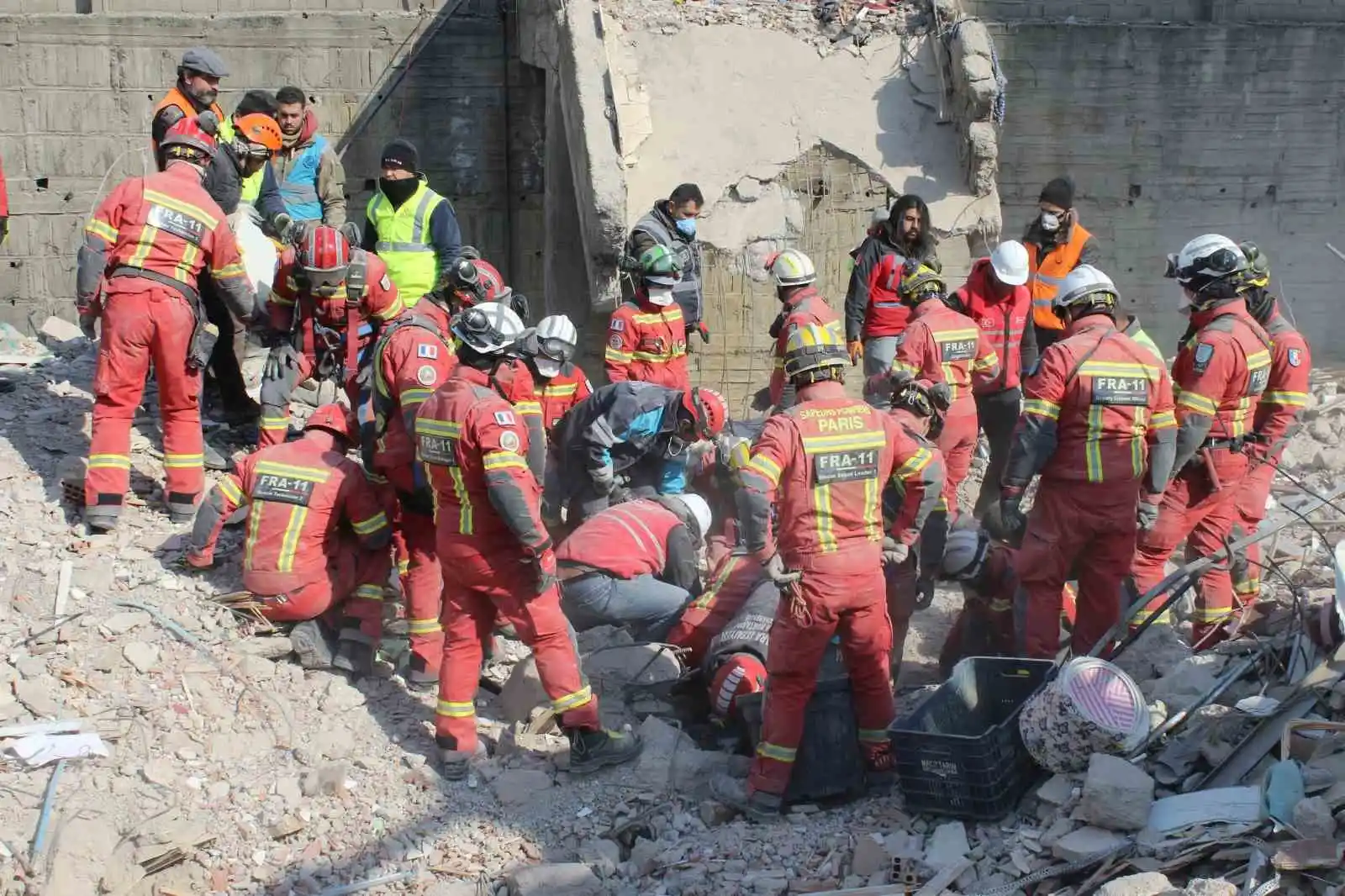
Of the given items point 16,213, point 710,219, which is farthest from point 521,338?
point 16,213

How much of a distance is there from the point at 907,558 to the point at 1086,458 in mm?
1037

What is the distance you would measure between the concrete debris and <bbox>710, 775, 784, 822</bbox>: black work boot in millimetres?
1518

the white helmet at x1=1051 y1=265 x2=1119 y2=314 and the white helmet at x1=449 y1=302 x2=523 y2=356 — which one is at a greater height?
the white helmet at x1=1051 y1=265 x2=1119 y2=314

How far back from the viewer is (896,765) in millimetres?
6164

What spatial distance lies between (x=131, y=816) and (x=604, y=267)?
5.73 m

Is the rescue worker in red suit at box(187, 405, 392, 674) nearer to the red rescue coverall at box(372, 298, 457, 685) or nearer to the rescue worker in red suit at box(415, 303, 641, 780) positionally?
the red rescue coverall at box(372, 298, 457, 685)

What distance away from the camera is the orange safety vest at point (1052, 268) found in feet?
32.0

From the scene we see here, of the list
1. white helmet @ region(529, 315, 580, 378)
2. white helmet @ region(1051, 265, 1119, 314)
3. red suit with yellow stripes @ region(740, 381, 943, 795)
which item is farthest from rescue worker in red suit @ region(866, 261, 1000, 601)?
red suit with yellow stripes @ region(740, 381, 943, 795)

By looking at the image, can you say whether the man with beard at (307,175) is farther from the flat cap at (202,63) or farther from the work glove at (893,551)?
the work glove at (893,551)

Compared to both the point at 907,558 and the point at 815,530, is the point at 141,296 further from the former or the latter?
the point at 907,558

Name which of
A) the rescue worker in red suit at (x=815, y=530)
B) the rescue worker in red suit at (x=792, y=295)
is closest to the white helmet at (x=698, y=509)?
the rescue worker in red suit at (x=792, y=295)

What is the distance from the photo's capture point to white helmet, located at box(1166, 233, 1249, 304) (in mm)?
7664

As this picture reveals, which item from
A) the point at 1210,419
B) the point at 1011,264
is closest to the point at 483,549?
the point at 1210,419

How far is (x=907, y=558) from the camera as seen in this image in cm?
756
